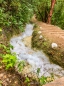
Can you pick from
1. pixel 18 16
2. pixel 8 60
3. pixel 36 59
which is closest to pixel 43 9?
pixel 18 16

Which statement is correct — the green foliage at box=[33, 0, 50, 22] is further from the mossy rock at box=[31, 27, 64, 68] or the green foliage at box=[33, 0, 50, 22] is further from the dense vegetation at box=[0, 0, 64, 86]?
the mossy rock at box=[31, 27, 64, 68]

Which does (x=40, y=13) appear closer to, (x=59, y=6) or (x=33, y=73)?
(x=59, y=6)

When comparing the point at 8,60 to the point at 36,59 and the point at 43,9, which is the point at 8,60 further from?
the point at 43,9

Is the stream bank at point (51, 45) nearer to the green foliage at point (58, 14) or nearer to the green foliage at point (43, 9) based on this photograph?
the green foliage at point (43, 9)

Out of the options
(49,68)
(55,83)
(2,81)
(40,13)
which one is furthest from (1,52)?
(40,13)

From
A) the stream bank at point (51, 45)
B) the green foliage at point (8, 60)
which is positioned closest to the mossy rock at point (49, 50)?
the stream bank at point (51, 45)

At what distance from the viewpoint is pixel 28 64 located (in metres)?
5.48

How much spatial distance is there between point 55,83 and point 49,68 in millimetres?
2830

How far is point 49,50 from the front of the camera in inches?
254

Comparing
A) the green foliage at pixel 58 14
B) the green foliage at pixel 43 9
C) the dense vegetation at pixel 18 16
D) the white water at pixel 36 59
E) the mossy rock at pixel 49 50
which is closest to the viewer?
the dense vegetation at pixel 18 16

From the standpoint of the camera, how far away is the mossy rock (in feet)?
19.6

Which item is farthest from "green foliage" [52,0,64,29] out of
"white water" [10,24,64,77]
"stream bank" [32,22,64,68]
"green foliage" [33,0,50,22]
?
"white water" [10,24,64,77]

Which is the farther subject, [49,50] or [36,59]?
[49,50]

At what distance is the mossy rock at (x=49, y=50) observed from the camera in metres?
5.99
